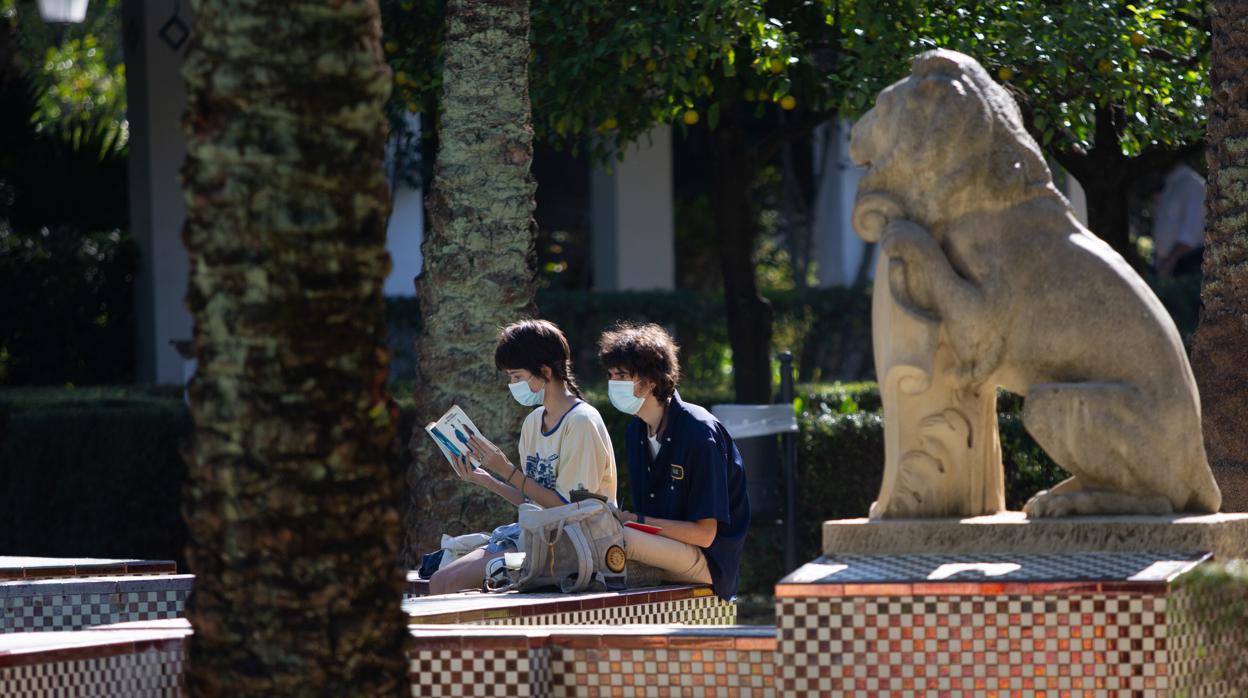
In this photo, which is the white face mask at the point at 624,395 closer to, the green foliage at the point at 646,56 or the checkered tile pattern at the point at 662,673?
the checkered tile pattern at the point at 662,673

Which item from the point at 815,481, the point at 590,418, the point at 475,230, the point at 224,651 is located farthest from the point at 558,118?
the point at 224,651

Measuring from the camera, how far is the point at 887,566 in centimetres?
501

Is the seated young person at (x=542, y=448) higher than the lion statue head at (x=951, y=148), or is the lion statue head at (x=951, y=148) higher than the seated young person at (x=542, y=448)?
the lion statue head at (x=951, y=148)

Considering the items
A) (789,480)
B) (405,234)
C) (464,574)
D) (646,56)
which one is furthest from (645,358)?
(405,234)

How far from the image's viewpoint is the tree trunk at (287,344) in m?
3.97

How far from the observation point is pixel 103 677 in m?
4.80

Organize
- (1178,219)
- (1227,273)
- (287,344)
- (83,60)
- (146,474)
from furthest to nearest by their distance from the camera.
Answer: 1. (83,60)
2. (1178,219)
3. (146,474)
4. (1227,273)
5. (287,344)

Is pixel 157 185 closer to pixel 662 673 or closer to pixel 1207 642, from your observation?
pixel 662 673

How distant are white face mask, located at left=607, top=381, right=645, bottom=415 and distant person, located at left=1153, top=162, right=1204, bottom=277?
12814 mm

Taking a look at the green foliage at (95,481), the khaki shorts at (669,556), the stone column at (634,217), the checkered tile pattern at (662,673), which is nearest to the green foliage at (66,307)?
the green foliage at (95,481)

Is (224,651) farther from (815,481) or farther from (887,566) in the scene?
(815,481)

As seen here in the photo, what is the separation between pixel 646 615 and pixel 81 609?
2.01m

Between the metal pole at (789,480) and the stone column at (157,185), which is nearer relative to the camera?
the metal pole at (789,480)

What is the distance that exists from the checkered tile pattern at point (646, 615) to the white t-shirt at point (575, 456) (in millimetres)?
454
